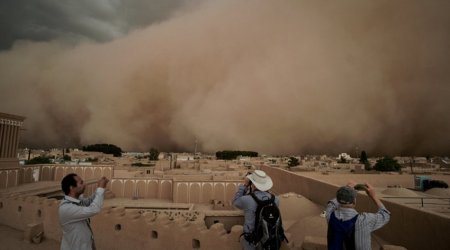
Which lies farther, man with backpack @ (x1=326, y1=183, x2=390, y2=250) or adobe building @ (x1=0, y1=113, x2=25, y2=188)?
adobe building @ (x1=0, y1=113, x2=25, y2=188)

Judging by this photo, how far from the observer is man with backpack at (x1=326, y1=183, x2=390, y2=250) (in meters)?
1.89

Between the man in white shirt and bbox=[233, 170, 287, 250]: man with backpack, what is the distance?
124 cm

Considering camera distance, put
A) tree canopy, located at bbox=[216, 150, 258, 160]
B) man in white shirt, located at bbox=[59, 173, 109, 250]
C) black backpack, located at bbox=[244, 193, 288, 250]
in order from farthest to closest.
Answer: tree canopy, located at bbox=[216, 150, 258, 160]
black backpack, located at bbox=[244, 193, 288, 250]
man in white shirt, located at bbox=[59, 173, 109, 250]

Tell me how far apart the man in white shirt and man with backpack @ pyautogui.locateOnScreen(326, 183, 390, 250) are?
1.84m

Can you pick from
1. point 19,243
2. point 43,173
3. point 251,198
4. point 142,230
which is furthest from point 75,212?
point 43,173

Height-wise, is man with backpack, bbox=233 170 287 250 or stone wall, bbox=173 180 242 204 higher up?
man with backpack, bbox=233 170 287 250

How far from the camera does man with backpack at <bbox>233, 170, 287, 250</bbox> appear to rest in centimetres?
238

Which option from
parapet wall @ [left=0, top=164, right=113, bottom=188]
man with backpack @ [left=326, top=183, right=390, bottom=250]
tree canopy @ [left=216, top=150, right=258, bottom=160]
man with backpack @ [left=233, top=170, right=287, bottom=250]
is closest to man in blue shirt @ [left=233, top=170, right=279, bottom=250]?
man with backpack @ [left=233, top=170, right=287, bottom=250]

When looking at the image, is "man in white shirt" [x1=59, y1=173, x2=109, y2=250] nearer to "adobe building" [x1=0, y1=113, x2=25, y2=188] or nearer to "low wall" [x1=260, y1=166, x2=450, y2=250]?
"low wall" [x1=260, y1=166, x2=450, y2=250]

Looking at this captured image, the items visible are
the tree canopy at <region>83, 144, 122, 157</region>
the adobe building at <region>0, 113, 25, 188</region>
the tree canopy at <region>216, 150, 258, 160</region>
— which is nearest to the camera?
the adobe building at <region>0, 113, 25, 188</region>

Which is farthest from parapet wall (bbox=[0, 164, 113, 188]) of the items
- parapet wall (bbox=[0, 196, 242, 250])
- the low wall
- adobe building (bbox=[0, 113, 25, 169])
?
the low wall

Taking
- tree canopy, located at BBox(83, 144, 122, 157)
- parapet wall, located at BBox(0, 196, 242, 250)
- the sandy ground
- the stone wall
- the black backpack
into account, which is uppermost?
tree canopy, located at BBox(83, 144, 122, 157)

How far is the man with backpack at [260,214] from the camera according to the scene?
2385mm

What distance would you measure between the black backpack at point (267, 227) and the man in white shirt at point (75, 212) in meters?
1.35
